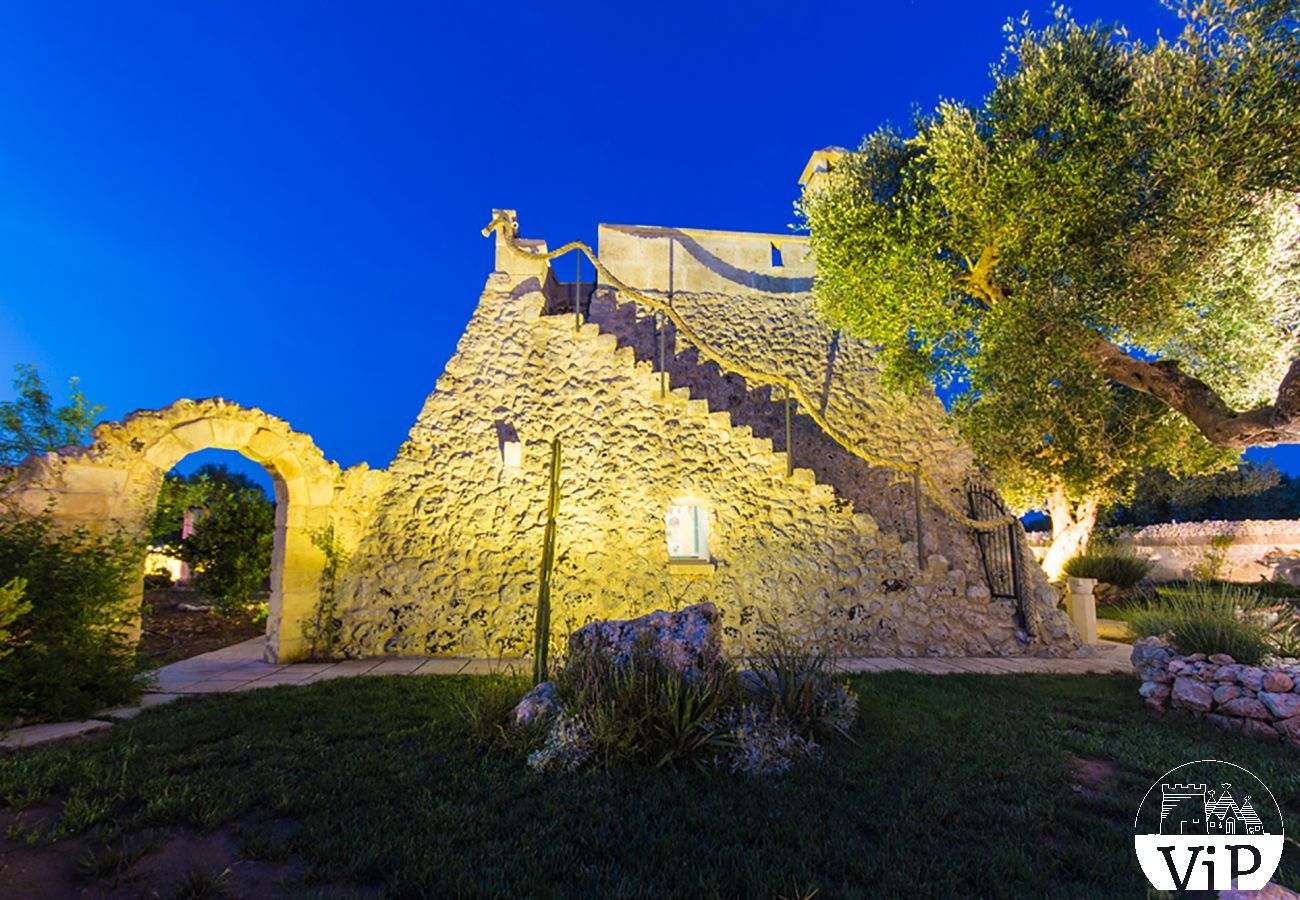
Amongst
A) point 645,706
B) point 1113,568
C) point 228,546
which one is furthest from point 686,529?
point 1113,568

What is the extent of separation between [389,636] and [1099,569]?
1605cm

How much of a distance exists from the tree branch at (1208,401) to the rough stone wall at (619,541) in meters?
3.44

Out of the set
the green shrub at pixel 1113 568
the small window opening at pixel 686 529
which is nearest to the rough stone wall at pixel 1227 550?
the green shrub at pixel 1113 568

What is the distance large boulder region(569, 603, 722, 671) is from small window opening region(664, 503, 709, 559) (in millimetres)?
3538

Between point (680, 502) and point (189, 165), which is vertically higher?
point (189, 165)

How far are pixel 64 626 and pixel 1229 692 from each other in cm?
1084

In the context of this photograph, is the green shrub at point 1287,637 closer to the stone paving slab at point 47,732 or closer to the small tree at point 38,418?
the stone paving slab at point 47,732

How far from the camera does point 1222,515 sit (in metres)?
24.3

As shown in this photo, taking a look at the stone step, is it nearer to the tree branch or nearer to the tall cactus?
the tree branch

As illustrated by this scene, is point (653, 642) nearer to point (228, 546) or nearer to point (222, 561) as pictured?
point (228, 546)

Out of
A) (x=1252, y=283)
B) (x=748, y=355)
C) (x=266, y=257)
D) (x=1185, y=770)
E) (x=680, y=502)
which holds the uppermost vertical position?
(x=266, y=257)

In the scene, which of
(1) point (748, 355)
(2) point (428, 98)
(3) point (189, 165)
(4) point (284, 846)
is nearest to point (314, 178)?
(3) point (189, 165)

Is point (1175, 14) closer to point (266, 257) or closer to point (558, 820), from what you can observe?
point (558, 820)

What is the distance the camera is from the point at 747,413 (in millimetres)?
11875
